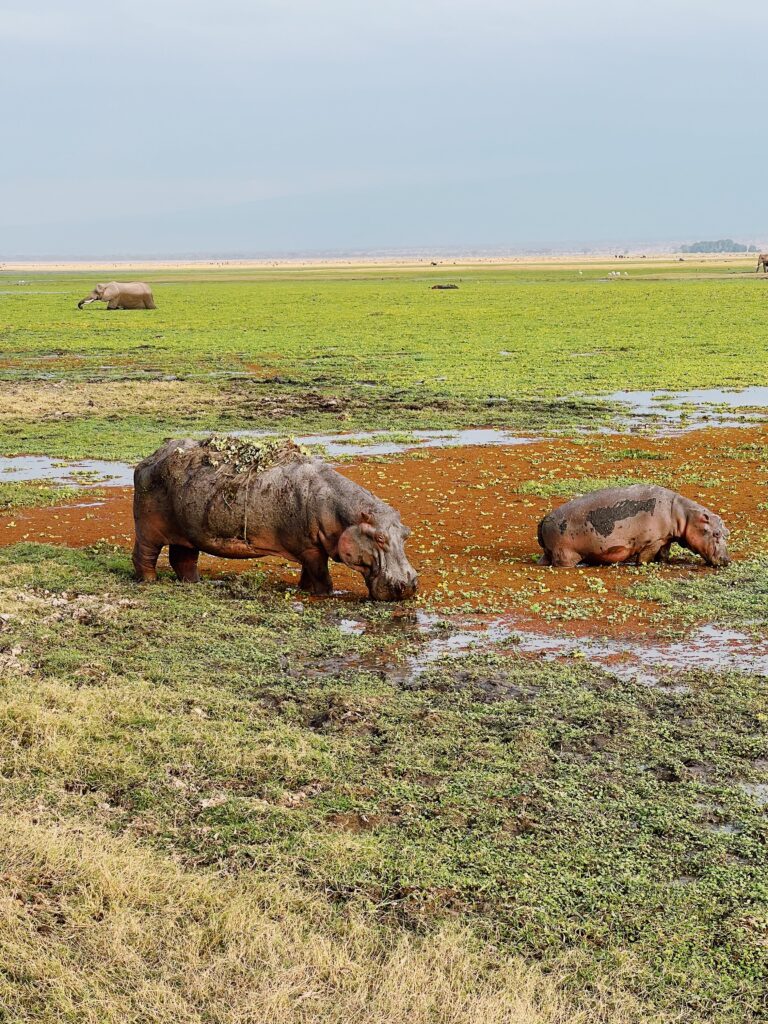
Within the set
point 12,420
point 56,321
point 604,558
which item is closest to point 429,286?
point 56,321

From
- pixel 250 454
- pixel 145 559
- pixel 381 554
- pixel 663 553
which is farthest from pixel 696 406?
pixel 145 559

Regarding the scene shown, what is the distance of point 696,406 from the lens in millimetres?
23797

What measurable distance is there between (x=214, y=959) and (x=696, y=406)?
67.3 feet

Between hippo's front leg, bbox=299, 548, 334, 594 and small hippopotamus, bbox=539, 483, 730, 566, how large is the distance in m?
2.42

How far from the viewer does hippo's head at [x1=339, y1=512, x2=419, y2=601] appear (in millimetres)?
10648

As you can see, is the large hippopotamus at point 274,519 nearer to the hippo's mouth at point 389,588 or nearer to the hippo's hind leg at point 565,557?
the hippo's mouth at point 389,588

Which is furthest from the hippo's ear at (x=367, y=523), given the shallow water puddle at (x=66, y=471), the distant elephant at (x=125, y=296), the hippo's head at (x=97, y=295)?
the hippo's head at (x=97, y=295)

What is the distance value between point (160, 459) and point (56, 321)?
39991 mm

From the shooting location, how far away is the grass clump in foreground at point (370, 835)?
16.2 feet

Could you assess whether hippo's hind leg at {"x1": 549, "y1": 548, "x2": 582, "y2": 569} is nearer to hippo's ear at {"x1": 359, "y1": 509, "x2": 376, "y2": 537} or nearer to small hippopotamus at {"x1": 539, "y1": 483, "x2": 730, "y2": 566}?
small hippopotamus at {"x1": 539, "y1": 483, "x2": 730, "y2": 566}

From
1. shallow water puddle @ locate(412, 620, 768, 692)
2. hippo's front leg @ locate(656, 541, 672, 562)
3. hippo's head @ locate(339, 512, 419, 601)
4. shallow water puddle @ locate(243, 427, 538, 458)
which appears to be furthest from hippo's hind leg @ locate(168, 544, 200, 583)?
shallow water puddle @ locate(243, 427, 538, 458)

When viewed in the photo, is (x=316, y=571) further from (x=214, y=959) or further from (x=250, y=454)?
(x=214, y=959)

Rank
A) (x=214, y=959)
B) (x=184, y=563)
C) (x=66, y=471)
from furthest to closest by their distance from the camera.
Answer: (x=66, y=471) < (x=184, y=563) < (x=214, y=959)

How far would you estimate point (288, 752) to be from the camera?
718 cm
